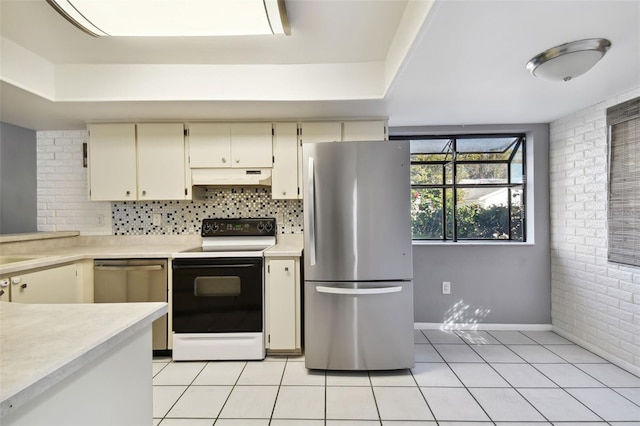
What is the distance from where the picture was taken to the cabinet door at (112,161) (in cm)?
276

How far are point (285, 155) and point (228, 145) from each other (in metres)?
0.52

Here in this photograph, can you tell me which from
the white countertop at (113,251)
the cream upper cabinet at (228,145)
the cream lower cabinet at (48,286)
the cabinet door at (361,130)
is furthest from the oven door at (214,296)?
the cabinet door at (361,130)

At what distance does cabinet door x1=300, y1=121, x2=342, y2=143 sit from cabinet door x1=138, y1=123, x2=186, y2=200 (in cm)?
111

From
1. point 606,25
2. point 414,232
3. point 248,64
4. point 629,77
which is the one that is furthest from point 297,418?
point 629,77

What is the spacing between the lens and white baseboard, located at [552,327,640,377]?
2.23 meters

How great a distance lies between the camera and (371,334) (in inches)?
87.8

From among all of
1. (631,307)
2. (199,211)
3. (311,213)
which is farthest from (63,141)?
(631,307)

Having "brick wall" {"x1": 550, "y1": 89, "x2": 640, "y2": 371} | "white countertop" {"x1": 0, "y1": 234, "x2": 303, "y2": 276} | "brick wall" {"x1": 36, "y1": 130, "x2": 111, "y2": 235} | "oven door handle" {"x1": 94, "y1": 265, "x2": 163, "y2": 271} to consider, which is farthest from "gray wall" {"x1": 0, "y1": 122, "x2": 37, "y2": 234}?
"brick wall" {"x1": 550, "y1": 89, "x2": 640, "y2": 371}

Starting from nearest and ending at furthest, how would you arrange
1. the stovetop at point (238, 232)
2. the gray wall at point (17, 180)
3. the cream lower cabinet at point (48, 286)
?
the cream lower cabinet at point (48, 286) → the gray wall at point (17, 180) → the stovetop at point (238, 232)

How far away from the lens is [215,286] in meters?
2.45

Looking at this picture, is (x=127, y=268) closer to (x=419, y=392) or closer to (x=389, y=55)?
(x=419, y=392)

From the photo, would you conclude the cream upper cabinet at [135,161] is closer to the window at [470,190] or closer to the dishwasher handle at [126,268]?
the dishwasher handle at [126,268]

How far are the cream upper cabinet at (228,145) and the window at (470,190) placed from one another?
5.30 ft

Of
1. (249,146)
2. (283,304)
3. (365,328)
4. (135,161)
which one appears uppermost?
(249,146)
